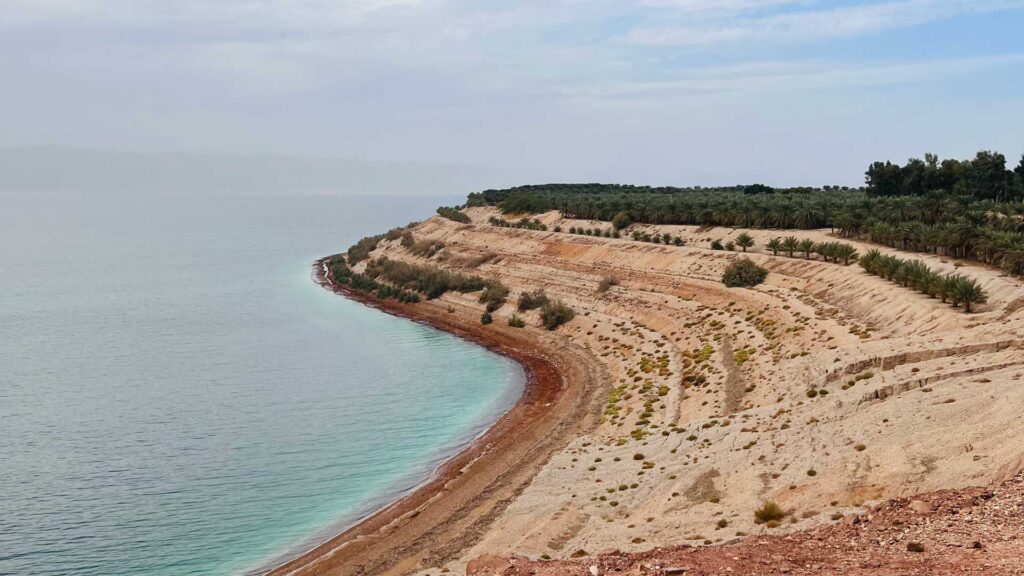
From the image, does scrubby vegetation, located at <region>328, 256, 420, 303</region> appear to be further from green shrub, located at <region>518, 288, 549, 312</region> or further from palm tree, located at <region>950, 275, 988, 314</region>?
palm tree, located at <region>950, 275, 988, 314</region>

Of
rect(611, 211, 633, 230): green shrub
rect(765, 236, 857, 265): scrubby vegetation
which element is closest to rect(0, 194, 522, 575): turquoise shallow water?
rect(765, 236, 857, 265): scrubby vegetation

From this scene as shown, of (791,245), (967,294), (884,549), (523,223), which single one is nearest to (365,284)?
(523,223)

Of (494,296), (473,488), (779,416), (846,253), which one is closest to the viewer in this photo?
(779,416)

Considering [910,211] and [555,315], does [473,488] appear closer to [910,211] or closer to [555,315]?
[555,315]

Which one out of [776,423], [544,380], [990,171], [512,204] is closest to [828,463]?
[776,423]

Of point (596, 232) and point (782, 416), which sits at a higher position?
point (596, 232)

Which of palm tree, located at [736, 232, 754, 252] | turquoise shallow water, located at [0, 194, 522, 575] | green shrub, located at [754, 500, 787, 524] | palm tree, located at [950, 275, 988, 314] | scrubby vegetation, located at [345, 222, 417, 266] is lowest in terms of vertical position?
turquoise shallow water, located at [0, 194, 522, 575]
